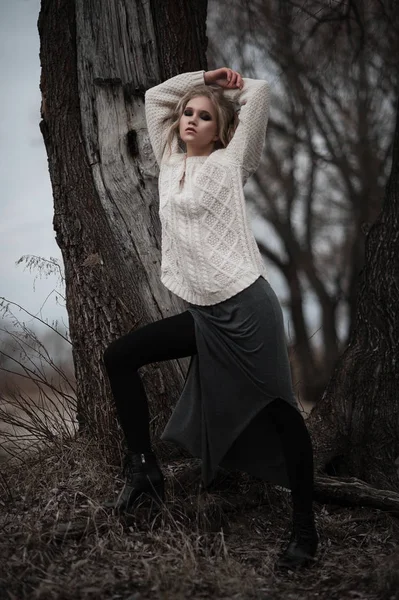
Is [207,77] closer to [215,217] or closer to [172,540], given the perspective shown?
[215,217]

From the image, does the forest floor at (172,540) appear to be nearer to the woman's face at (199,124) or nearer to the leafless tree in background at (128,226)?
the leafless tree in background at (128,226)

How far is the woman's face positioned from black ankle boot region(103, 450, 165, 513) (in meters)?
1.48

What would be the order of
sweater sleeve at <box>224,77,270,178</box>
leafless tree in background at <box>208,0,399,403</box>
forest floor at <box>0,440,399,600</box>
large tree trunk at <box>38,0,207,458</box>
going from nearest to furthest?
forest floor at <box>0,440,399,600</box>, sweater sleeve at <box>224,77,270,178</box>, large tree trunk at <box>38,0,207,458</box>, leafless tree in background at <box>208,0,399,403</box>

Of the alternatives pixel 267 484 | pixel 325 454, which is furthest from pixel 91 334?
pixel 325 454

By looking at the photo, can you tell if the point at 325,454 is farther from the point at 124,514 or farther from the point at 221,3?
the point at 221,3

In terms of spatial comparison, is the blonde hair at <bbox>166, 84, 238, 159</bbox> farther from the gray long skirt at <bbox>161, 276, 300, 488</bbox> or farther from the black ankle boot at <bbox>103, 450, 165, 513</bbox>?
the black ankle boot at <bbox>103, 450, 165, 513</bbox>

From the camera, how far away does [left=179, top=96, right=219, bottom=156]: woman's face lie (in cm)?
354

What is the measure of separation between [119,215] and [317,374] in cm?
513

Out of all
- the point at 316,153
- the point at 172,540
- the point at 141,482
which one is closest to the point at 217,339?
the point at 141,482

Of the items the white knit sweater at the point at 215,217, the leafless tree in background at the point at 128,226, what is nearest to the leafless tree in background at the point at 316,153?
the leafless tree in background at the point at 128,226

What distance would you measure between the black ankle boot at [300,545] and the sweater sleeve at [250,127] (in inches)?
65.6

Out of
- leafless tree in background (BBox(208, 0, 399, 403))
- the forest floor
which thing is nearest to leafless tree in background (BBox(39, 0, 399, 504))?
the forest floor

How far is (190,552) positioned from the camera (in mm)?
3164

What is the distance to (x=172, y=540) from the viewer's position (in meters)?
3.38
